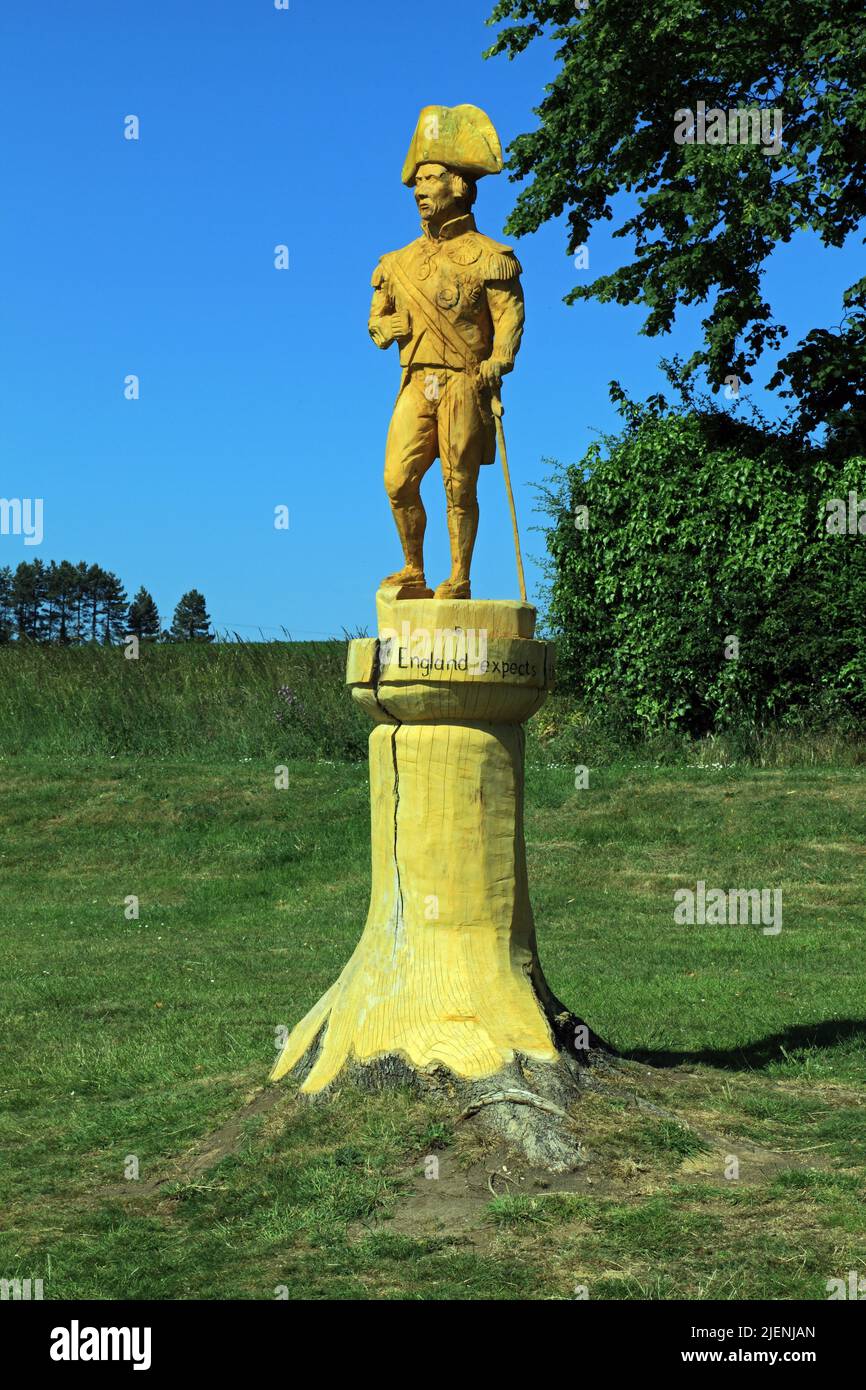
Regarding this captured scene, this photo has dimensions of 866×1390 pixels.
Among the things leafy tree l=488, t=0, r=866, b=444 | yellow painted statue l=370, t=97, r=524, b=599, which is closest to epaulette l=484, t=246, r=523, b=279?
yellow painted statue l=370, t=97, r=524, b=599

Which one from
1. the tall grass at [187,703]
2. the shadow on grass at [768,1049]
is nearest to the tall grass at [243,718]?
the tall grass at [187,703]

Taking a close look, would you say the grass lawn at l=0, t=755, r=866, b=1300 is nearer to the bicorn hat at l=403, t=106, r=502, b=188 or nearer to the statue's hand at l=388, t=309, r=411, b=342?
the statue's hand at l=388, t=309, r=411, b=342

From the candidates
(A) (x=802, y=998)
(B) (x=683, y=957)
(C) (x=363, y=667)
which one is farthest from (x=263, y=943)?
(C) (x=363, y=667)

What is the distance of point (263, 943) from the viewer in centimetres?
1190

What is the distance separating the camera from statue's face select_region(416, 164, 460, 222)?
279 inches

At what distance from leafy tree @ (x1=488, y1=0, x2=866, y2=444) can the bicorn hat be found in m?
10.00

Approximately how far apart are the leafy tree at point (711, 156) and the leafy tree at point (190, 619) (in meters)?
11.7

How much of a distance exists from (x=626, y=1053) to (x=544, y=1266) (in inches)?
117

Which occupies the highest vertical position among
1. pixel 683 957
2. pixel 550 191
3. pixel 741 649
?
pixel 550 191

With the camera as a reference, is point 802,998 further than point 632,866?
No

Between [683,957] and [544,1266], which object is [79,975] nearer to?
[683,957]

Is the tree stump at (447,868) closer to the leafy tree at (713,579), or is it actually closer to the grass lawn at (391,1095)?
the grass lawn at (391,1095)

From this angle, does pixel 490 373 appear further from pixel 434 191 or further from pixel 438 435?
pixel 434 191

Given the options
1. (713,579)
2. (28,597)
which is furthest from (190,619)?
(713,579)
